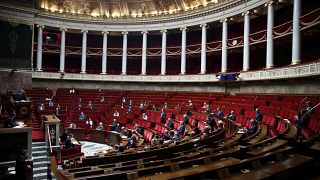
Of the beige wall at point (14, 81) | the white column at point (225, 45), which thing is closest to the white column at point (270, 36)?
the white column at point (225, 45)

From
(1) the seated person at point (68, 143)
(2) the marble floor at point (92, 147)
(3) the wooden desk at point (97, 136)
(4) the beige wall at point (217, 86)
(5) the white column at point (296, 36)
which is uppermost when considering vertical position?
(5) the white column at point (296, 36)

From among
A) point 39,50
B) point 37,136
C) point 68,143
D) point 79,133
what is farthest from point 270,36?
point 39,50

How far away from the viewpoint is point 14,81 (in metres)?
23.9

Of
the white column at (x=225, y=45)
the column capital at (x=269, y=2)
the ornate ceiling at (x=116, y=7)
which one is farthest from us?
the ornate ceiling at (x=116, y=7)

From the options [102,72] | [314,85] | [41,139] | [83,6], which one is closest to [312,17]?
[314,85]

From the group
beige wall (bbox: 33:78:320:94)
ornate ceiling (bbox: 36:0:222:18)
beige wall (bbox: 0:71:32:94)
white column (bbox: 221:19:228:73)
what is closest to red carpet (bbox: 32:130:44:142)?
beige wall (bbox: 0:71:32:94)

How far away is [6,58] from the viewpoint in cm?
2353

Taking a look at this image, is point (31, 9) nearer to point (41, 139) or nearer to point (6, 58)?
point (6, 58)

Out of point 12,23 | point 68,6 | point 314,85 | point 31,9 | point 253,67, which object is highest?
point 68,6

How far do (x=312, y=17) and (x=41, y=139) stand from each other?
674 inches

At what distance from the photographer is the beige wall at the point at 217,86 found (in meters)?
15.1

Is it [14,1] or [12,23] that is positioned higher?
[14,1]

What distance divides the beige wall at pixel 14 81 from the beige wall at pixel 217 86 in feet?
9.76

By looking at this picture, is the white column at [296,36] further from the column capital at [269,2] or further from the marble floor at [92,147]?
the marble floor at [92,147]
